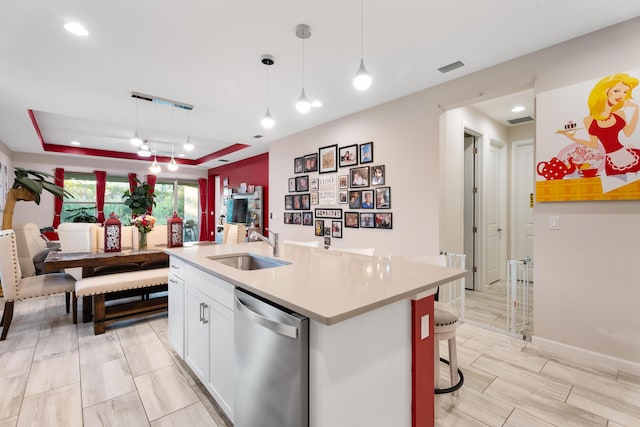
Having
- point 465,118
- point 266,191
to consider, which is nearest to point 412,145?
point 465,118

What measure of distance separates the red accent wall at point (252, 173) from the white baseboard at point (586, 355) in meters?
5.26

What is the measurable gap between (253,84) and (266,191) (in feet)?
12.7

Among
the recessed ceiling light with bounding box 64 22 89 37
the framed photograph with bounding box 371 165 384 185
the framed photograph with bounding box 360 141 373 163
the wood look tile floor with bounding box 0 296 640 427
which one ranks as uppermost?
the recessed ceiling light with bounding box 64 22 89 37

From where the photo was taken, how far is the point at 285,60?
8.79ft

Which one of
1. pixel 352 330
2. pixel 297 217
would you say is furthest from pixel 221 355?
pixel 297 217

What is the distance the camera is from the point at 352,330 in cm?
109

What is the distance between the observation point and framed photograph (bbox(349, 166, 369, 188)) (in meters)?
3.95

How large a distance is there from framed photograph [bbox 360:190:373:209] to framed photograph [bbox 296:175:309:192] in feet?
4.02

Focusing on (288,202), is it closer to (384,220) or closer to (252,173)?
(384,220)

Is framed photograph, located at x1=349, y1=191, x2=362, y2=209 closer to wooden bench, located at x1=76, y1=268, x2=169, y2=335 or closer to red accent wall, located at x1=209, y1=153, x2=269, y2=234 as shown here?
wooden bench, located at x1=76, y1=268, x2=169, y2=335

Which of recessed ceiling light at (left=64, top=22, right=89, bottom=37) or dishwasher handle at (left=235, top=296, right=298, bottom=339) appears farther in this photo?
recessed ceiling light at (left=64, top=22, right=89, bottom=37)

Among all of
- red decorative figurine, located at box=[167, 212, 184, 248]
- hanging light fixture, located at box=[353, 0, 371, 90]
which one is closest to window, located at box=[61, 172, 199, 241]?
red decorative figurine, located at box=[167, 212, 184, 248]

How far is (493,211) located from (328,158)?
2.85m

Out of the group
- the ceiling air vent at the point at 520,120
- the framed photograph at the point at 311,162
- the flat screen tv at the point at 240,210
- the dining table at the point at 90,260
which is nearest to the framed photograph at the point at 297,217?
the framed photograph at the point at 311,162
